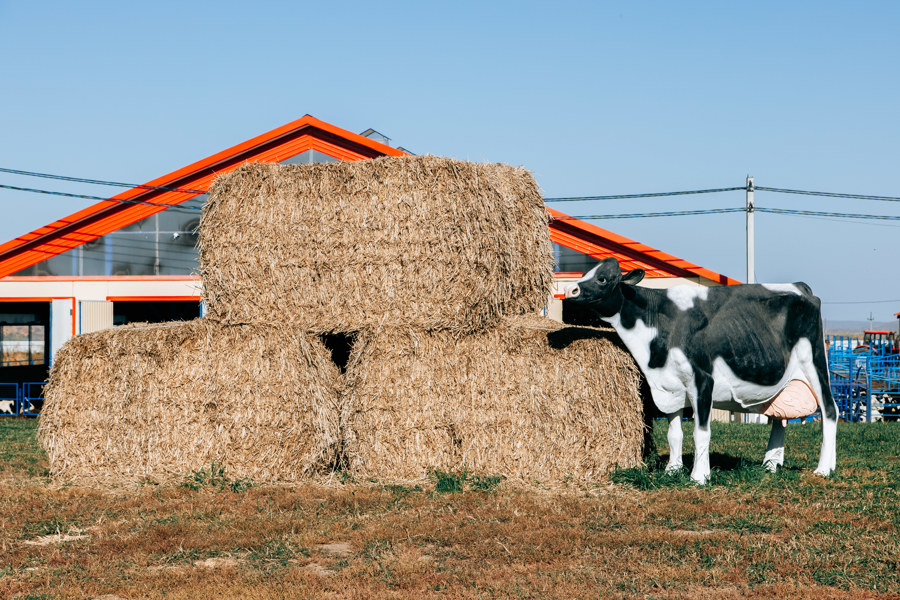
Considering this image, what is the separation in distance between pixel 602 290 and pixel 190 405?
16.4 ft

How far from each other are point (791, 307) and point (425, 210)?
14.2ft

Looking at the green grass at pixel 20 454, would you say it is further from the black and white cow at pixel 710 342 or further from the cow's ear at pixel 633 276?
the cow's ear at pixel 633 276

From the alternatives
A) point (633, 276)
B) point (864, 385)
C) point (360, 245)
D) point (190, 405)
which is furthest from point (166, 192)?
point (864, 385)

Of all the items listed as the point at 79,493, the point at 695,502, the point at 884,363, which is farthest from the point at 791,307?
the point at 884,363

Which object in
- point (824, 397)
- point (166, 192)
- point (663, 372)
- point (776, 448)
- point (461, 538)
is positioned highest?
point (166, 192)

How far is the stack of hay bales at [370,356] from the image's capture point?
31.4ft

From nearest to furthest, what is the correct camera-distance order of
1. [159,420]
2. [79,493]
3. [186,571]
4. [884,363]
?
[186,571] < [79,493] < [159,420] < [884,363]

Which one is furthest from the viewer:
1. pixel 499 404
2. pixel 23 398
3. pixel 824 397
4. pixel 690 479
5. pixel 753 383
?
pixel 23 398

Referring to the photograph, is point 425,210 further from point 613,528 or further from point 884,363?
point 884,363

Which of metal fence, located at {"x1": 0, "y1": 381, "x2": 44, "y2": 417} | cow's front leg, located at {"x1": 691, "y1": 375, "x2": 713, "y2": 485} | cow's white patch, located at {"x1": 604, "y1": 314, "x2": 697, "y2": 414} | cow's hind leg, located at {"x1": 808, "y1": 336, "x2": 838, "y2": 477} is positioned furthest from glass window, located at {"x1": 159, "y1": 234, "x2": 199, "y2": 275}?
cow's hind leg, located at {"x1": 808, "y1": 336, "x2": 838, "y2": 477}

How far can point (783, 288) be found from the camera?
966 centimetres

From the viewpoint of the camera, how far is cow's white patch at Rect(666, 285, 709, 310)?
30.8 ft

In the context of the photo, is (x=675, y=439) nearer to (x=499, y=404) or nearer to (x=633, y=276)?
(x=633, y=276)

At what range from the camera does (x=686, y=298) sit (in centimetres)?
945
